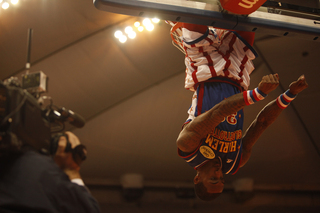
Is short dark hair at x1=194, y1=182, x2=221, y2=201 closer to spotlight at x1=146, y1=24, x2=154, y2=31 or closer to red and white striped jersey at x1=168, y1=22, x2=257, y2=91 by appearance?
red and white striped jersey at x1=168, y1=22, x2=257, y2=91

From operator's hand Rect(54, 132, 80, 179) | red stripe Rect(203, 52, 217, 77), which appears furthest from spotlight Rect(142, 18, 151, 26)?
operator's hand Rect(54, 132, 80, 179)

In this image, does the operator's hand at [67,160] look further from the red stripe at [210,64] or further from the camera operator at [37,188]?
the red stripe at [210,64]

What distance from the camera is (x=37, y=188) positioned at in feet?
4.48

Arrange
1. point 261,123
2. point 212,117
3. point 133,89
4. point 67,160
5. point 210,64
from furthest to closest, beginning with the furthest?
point 133,89
point 261,123
point 210,64
point 212,117
point 67,160

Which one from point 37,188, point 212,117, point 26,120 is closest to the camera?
point 37,188

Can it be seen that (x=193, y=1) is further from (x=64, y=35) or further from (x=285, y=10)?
(x=64, y=35)

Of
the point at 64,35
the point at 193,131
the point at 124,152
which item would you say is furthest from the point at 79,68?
the point at 193,131

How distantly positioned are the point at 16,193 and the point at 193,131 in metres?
1.21

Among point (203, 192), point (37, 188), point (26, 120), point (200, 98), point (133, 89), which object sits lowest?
point (37, 188)

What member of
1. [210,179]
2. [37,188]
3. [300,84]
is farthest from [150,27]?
[37,188]

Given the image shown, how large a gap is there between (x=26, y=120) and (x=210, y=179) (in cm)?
151

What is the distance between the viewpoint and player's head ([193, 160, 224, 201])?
252cm

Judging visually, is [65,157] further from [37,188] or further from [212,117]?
[212,117]

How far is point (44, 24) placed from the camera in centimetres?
442
